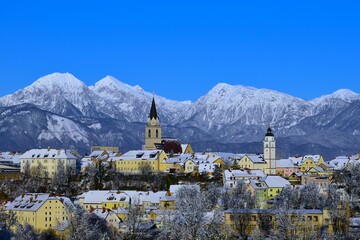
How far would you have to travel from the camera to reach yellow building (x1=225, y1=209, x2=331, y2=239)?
3250 inches

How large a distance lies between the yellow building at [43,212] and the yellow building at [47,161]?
120 ft

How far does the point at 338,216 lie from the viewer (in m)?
84.6

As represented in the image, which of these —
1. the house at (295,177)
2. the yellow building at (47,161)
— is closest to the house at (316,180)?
the house at (295,177)

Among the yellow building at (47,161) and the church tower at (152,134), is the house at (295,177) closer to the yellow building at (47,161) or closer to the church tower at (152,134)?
the church tower at (152,134)

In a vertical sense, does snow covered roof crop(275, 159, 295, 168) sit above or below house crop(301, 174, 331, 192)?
above

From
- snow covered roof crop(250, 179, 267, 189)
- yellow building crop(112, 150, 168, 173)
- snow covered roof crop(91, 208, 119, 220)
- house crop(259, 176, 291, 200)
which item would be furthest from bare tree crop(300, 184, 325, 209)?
yellow building crop(112, 150, 168, 173)

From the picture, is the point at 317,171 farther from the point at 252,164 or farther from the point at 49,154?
the point at 49,154

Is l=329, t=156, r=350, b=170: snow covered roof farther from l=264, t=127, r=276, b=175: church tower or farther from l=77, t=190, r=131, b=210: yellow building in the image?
l=77, t=190, r=131, b=210: yellow building

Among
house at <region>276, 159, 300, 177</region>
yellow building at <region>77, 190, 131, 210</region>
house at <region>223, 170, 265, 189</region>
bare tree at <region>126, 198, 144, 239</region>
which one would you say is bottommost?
bare tree at <region>126, 198, 144, 239</region>

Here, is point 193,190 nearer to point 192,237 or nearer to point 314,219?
point 314,219

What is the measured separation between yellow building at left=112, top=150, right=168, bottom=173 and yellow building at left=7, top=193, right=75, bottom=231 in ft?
128

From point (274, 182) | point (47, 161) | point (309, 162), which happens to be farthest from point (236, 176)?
point (47, 161)

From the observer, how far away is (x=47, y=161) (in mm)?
141000

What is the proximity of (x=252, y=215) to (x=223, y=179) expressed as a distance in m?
36.9
